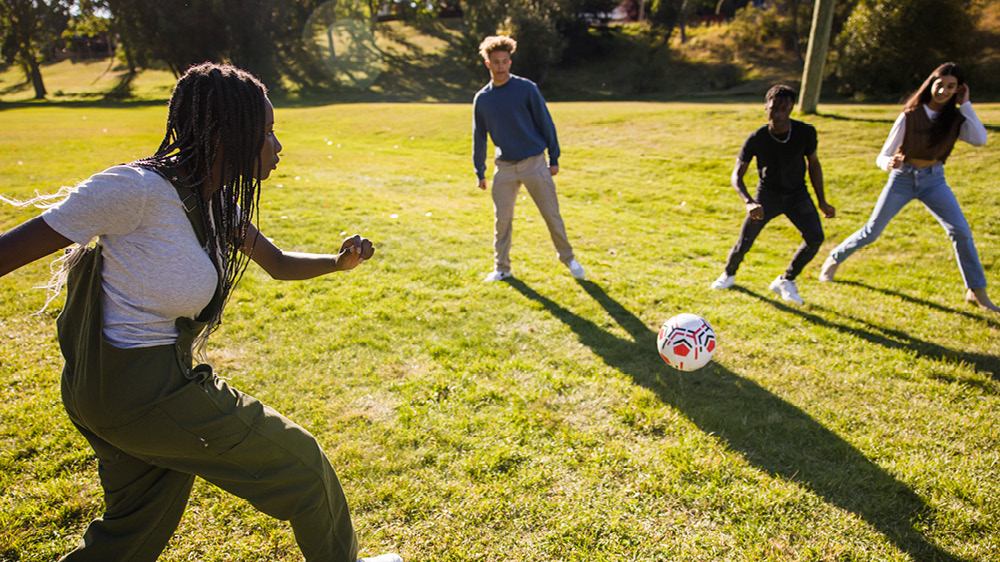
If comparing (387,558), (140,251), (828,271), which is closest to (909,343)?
(828,271)

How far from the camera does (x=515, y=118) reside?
6.14 metres

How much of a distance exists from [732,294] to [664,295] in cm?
80

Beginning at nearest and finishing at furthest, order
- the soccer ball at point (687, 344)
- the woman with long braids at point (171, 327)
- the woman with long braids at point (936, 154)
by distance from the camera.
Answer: the woman with long braids at point (171, 327)
the soccer ball at point (687, 344)
the woman with long braids at point (936, 154)

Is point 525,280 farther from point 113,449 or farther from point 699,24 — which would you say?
point 699,24

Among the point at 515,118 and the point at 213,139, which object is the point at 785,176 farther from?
the point at 213,139

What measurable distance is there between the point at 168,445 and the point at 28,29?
59550 millimetres

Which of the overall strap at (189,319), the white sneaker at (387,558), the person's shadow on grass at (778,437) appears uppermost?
the overall strap at (189,319)

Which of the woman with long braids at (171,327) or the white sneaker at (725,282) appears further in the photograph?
the white sneaker at (725,282)

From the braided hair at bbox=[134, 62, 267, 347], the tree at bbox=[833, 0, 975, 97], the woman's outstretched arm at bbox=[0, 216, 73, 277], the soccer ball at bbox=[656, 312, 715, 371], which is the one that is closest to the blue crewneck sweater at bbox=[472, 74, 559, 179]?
the soccer ball at bbox=[656, 312, 715, 371]

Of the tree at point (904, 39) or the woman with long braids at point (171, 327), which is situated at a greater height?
the tree at point (904, 39)

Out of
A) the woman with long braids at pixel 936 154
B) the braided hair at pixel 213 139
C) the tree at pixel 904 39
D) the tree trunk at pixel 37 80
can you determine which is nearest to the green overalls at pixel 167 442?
the braided hair at pixel 213 139

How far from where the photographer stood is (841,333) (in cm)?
536

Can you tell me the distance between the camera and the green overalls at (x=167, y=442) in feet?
6.05

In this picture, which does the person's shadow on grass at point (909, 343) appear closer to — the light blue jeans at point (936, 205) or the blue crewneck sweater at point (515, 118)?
the light blue jeans at point (936, 205)
